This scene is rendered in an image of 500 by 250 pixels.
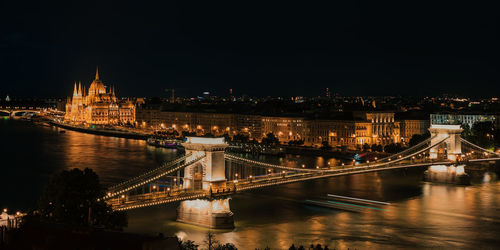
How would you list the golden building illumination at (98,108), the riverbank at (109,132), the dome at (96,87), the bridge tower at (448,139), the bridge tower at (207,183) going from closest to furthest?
the bridge tower at (207,183) → the bridge tower at (448,139) → the riverbank at (109,132) → the golden building illumination at (98,108) → the dome at (96,87)

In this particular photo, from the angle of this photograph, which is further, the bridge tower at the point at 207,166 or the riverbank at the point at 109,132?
the riverbank at the point at 109,132

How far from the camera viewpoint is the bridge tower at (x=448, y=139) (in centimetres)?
2594

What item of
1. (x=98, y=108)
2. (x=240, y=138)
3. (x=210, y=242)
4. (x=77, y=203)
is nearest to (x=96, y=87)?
(x=98, y=108)

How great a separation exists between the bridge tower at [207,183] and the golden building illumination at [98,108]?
193ft

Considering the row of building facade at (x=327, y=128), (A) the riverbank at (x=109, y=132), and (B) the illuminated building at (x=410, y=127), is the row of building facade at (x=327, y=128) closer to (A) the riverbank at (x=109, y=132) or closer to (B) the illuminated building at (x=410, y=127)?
(B) the illuminated building at (x=410, y=127)

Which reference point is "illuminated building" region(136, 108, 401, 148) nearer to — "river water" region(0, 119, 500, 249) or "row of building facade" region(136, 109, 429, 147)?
"row of building facade" region(136, 109, 429, 147)

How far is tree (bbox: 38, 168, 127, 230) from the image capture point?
12.6 m

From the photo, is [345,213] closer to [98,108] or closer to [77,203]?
[77,203]

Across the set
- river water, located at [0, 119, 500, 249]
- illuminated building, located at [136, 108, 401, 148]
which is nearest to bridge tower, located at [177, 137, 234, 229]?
river water, located at [0, 119, 500, 249]

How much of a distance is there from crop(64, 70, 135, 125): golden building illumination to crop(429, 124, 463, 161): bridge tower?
2006 inches

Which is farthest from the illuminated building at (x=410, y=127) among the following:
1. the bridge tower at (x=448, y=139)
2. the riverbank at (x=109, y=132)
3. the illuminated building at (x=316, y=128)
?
the riverbank at (x=109, y=132)

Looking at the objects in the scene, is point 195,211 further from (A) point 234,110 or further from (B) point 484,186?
(A) point 234,110

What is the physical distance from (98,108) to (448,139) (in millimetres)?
55747

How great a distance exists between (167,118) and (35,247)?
54.1m
